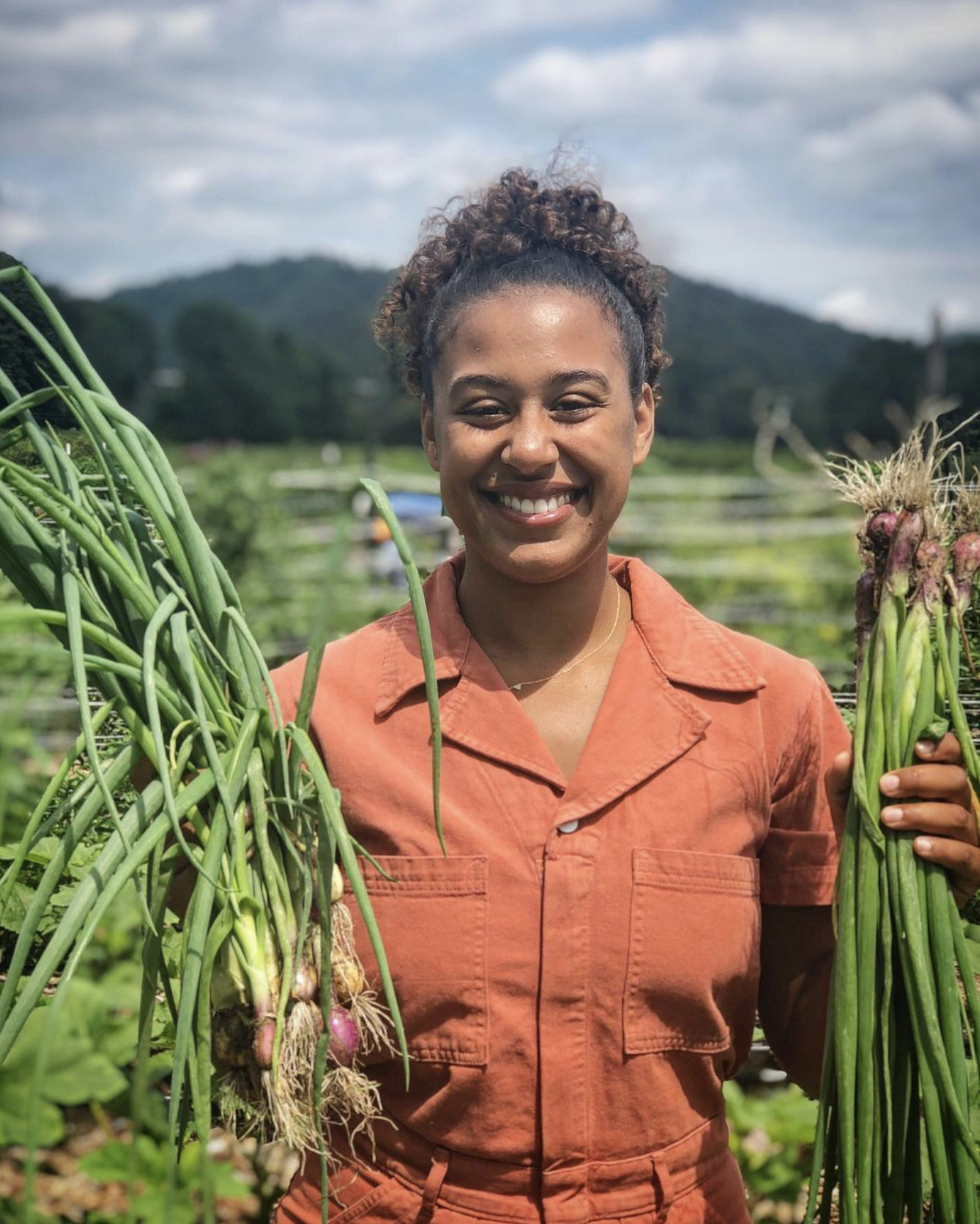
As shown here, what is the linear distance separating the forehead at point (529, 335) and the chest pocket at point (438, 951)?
613 mm

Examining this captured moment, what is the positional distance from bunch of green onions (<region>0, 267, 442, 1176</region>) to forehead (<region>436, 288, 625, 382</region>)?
1.50ft

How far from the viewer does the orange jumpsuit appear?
4.44ft

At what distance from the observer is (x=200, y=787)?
1.03 m

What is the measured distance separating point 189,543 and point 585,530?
0.55m

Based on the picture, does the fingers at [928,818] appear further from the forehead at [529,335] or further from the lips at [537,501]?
the forehead at [529,335]

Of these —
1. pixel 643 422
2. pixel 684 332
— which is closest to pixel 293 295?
pixel 684 332

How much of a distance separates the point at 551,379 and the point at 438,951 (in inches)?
27.9

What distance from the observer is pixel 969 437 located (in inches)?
67.1

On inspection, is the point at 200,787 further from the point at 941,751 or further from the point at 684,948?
the point at 941,751

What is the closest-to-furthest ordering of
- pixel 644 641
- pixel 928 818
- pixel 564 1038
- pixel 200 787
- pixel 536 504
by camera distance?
pixel 200 787 → pixel 928 818 → pixel 564 1038 → pixel 536 504 → pixel 644 641

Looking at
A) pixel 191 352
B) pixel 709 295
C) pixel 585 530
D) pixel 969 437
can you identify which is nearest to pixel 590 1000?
pixel 585 530

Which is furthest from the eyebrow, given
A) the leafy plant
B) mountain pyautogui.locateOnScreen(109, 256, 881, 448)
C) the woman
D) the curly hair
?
mountain pyautogui.locateOnScreen(109, 256, 881, 448)

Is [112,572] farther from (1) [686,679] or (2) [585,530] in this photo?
(1) [686,679]

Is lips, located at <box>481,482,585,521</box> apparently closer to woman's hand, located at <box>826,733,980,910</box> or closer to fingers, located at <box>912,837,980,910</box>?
woman's hand, located at <box>826,733,980,910</box>
